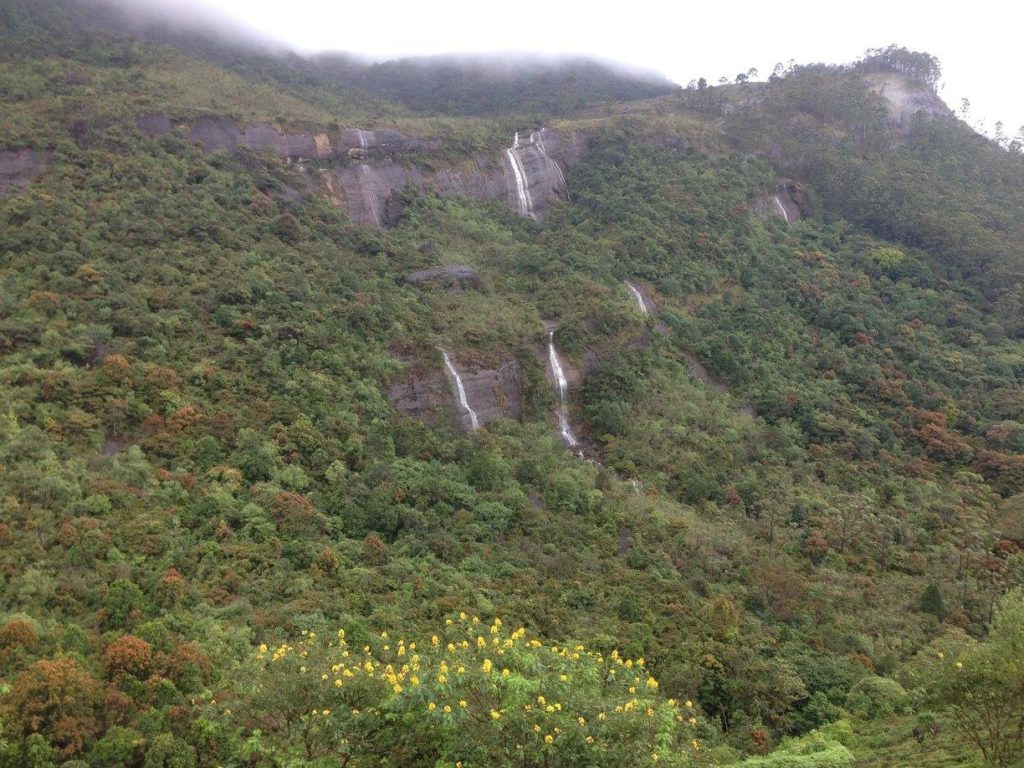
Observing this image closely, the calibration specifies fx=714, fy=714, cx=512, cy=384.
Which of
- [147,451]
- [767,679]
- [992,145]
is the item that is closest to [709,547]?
[767,679]

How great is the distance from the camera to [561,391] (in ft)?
113

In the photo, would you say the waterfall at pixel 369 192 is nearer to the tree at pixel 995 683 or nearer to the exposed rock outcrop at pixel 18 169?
the exposed rock outcrop at pixel 18 169

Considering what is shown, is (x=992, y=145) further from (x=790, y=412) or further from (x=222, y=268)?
(x=222, y=268)

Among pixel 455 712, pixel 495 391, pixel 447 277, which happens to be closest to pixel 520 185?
pixel 447 277

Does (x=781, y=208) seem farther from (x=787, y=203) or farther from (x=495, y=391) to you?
(x=495, y=391)

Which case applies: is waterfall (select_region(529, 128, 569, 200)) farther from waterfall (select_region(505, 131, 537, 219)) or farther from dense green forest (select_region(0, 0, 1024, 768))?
waterfall (select_region(505, 131, 537, 219))

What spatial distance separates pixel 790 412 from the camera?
117 feet

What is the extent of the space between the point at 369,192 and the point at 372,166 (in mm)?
2361

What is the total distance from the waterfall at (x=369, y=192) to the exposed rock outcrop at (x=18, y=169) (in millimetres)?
16939

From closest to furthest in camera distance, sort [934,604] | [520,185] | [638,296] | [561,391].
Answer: [934,604], [561,391], [638,296], [520,185]

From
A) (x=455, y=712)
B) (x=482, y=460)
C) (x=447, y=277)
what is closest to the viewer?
(x=455, y=712)

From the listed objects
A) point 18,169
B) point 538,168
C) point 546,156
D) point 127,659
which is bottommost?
point 127,659

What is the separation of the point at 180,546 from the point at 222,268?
15934 millimetres

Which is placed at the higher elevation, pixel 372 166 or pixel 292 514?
pixel 372 166
